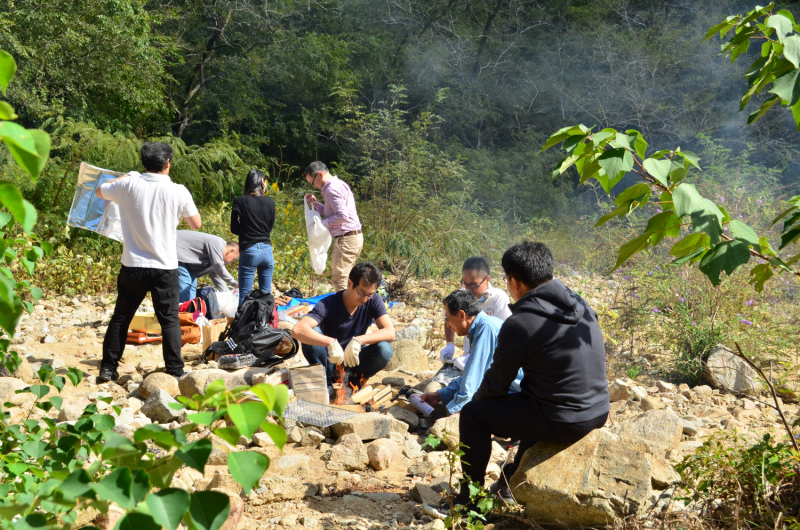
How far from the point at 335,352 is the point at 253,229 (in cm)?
198

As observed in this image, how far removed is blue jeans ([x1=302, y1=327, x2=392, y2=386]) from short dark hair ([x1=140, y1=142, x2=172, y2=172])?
1.49m

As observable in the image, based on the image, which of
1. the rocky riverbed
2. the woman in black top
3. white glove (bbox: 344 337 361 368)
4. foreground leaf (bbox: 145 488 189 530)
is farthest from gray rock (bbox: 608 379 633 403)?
foreground leaf (bbox: 145 488 189 530)

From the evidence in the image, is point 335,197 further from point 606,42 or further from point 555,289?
point 606,42

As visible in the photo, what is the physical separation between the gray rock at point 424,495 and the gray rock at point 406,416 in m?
0.95

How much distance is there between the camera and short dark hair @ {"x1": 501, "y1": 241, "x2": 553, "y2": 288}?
2721mm

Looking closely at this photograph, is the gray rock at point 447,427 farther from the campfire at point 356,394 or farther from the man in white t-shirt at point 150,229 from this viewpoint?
the man in white t-shirt at point 150,229

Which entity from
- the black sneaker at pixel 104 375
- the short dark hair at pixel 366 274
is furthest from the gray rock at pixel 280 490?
the black sneaker at pixel 104 375

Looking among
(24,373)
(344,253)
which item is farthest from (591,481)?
(344,253)

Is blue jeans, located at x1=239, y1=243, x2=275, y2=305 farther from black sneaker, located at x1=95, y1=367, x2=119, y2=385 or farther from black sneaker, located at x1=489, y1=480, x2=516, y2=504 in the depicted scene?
black sneaker, located at x1=489, y1=480, x2=516, y2=504

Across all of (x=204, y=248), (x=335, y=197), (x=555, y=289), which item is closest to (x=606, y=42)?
(x=335, y=197)

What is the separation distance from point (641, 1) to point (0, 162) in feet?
43.6

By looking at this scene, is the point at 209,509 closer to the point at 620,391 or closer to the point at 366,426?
the point at 366,426

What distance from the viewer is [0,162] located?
6.70m

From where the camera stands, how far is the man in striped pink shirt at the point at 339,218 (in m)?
5.75
